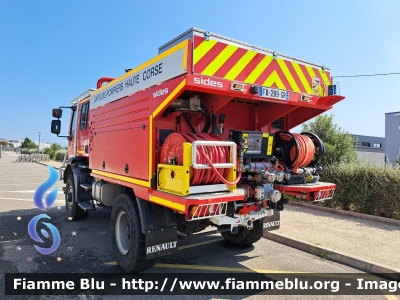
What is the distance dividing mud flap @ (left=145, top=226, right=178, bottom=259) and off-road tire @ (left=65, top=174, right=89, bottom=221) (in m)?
3.86

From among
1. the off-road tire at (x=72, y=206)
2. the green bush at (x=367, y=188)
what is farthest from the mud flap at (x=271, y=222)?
the off-road tire at (x=72, y=206)

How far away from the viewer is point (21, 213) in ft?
25.6

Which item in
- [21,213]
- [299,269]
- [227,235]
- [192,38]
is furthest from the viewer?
[21,213]

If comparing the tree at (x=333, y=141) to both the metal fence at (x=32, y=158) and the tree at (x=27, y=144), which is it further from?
the tree at (x=27, y=144)

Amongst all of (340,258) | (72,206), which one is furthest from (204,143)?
(72,206)

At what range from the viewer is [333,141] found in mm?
10453

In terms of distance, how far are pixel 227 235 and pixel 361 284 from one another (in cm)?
224

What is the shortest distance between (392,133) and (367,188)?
58.7 feet

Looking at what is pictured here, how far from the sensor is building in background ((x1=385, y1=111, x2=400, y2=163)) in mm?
21547

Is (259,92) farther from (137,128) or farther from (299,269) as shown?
(299,269)

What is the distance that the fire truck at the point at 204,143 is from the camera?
3.31 metres

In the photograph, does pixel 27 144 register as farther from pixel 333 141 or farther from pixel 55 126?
pixel 333 141

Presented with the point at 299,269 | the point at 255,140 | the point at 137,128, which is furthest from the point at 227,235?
the point at 137,128

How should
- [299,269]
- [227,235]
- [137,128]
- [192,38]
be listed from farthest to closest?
[227,235], [299,269], [137,128], [192,38]
